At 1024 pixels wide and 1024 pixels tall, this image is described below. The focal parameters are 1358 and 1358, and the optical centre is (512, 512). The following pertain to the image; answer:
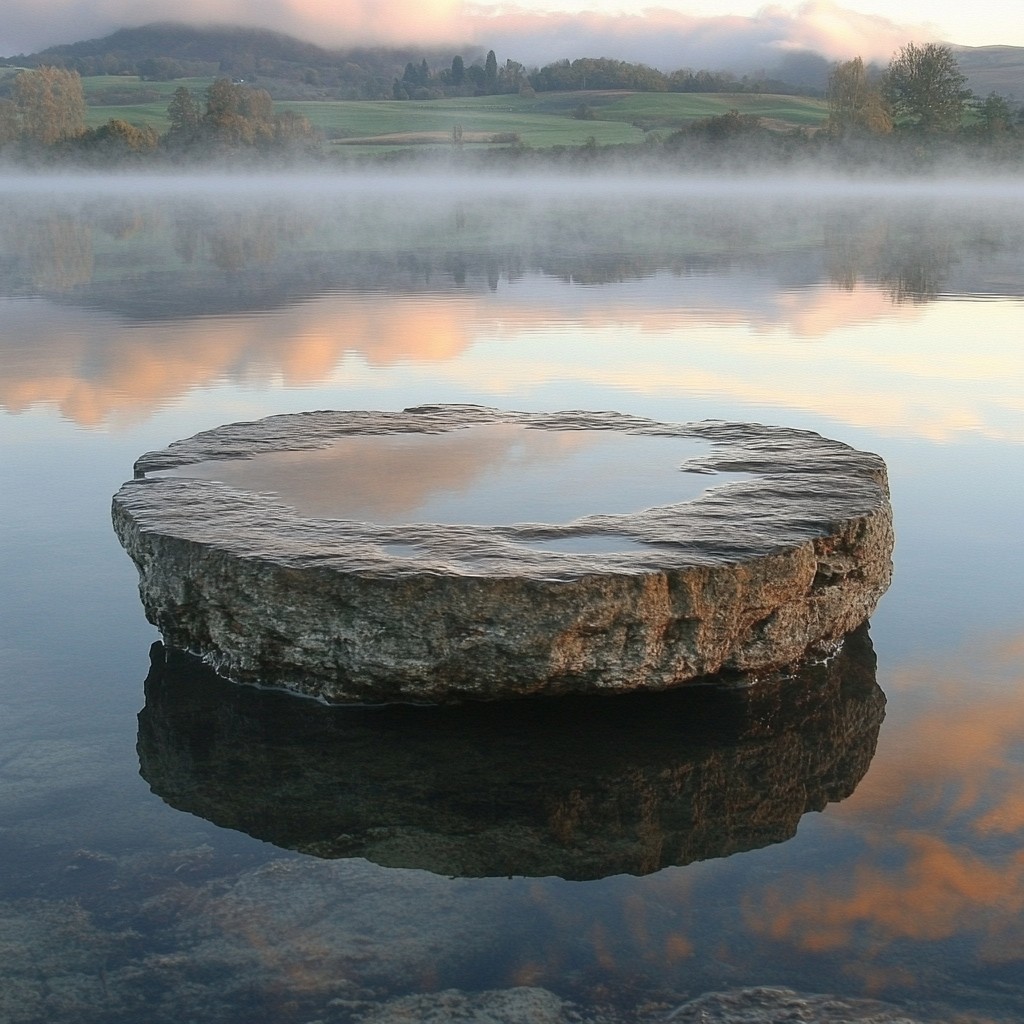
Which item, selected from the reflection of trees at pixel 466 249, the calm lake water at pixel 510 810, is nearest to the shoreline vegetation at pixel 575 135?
the reflection of trees at pixel 466 249

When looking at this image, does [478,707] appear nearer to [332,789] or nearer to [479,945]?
[332,789]

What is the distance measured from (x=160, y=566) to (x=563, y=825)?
1.91 metres

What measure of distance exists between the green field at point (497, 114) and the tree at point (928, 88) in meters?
10.7

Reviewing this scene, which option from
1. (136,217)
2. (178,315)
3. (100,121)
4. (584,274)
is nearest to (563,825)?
(178,315)

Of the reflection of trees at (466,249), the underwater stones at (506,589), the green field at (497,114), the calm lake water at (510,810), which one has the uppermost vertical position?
the green field at (497,114)

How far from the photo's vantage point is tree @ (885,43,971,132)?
89.8 metres

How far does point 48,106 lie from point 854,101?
54.4 meters

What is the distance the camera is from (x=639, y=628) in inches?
180

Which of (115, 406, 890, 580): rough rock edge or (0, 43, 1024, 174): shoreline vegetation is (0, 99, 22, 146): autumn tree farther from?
(115, 406, 890, 580): rough rock edge

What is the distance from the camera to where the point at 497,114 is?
134 metres

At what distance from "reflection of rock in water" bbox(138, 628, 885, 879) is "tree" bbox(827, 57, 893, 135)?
8837 centimetres

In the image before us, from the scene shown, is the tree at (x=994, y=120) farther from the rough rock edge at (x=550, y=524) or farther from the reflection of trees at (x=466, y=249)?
the rough rock edge at (x=550, y=524)

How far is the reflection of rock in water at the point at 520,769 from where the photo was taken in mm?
3852

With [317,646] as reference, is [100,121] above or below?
above
